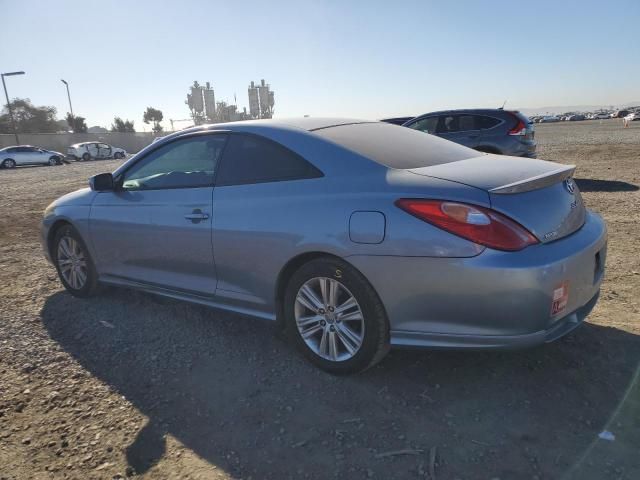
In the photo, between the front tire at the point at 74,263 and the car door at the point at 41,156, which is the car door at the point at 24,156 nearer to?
the car door at the point at 41,156

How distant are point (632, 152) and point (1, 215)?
17463 millimetres

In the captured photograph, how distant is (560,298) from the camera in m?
2.56

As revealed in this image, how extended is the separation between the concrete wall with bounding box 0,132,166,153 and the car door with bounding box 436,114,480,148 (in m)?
46.5

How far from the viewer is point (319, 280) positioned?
300 cm

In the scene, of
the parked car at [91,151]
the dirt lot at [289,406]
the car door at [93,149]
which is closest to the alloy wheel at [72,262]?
the dirt lot at [289,406]

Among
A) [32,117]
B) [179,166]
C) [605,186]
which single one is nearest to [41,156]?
[605,186]

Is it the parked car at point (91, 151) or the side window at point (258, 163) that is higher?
the side window at point (258, 163)

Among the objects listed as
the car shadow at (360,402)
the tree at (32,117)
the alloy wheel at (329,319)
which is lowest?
the car shadow at (360,402)

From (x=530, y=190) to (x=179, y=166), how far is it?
257 cm

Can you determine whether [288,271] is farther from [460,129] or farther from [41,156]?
[41,156]

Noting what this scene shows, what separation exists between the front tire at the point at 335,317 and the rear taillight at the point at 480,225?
1.86 feet

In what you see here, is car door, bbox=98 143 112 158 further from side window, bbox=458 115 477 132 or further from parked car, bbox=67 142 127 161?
side window, bbox=458 115 477 132

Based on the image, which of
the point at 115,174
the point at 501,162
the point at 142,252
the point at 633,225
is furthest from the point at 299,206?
the point at 633,225

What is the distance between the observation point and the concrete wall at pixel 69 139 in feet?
151
